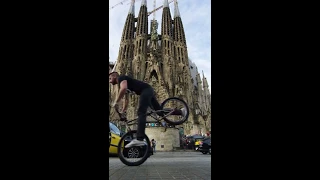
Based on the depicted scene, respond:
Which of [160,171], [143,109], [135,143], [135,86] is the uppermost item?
[135,86]

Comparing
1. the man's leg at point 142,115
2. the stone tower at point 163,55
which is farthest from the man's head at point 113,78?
the stone tower at point 163,55

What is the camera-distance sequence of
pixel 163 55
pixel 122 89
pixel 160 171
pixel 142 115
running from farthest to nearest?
pixel 163 55 → pixel 160 171 → pixel 142 115 → pixel 122 89

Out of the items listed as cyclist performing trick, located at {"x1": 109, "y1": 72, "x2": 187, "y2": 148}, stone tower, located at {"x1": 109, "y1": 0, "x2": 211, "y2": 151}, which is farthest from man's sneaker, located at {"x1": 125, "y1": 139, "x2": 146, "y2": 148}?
stone tower, located at {"x1": 109, "y1": 0, "x2": 211, "y2": 151}

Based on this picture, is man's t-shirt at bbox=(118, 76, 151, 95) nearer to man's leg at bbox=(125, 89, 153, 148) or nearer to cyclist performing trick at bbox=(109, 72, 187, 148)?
cyclist performing trick at bbox=(109, 72, 187, 148)

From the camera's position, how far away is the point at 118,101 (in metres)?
5.25

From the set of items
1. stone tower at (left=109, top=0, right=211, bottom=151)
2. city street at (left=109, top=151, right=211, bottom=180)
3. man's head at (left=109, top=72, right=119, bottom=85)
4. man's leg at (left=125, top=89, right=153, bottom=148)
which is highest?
stone tower at (left=109, top=0, right=211, bottom=151)

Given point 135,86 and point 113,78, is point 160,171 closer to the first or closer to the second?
point 135,86

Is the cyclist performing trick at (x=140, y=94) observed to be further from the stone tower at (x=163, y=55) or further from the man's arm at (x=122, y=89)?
the stone tower at (x=163, y=55)

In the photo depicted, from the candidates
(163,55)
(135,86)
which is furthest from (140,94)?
(163,55)

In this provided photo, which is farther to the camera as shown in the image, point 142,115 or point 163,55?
point 163,55

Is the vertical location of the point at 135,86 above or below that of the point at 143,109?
above
